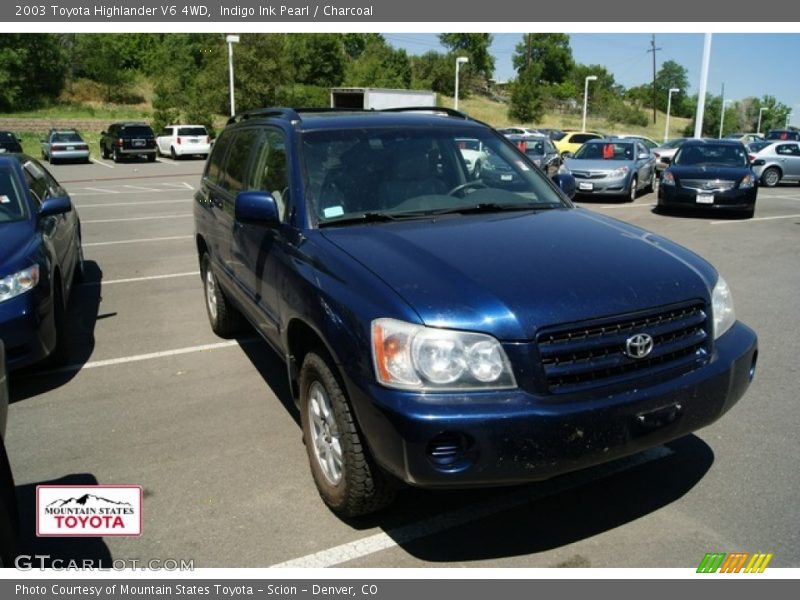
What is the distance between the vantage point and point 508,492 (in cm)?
358

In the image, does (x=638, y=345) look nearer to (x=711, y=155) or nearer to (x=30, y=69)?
(x=711, y=155)

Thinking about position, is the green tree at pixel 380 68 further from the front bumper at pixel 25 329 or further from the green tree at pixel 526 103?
the front bumper at pixel 25 329

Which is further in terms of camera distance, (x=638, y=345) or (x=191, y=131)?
(x=191, y=131)

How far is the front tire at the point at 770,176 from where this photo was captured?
2208 cm

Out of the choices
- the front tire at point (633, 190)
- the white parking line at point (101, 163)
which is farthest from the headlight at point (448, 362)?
the white parking line at point (101, 163)

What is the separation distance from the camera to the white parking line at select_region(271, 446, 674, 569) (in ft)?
10.0

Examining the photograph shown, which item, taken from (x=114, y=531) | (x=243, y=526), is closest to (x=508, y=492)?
(x=243, y=526)

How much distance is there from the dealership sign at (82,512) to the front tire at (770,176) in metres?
23.5

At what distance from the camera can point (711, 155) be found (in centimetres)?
1466

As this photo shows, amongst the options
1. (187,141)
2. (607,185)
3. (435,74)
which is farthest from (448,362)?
(435,74)

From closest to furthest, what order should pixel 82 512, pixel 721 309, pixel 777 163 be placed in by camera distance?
pixel 82 512, pixel 721 309, pixel 777 163

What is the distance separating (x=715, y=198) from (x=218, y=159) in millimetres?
10692

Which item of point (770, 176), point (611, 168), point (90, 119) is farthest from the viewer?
point (90, 119)

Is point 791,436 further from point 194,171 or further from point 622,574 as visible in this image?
point 194,171
